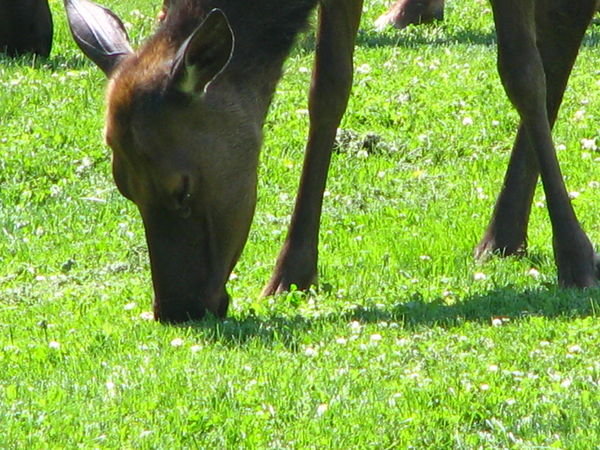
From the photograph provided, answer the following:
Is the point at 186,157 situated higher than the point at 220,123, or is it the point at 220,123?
the point at 220,123

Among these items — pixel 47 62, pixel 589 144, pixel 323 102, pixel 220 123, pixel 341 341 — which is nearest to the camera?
pixel 341 341

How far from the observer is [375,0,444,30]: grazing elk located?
14.0m

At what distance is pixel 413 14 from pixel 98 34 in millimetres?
7578

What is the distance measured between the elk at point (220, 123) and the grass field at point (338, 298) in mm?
219

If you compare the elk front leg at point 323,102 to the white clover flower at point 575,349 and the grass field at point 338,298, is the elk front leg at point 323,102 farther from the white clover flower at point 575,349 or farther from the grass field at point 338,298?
the white clover flower at point 575,349

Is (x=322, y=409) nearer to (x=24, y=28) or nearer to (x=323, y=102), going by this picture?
(x=323, y=102)

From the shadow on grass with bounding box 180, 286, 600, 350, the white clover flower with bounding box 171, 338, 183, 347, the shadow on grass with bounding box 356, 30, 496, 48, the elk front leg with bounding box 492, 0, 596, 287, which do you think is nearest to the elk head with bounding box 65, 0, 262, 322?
the shadow on grass with bounding box 180, 286, 600, 350

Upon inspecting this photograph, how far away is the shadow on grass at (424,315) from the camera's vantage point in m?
6.09

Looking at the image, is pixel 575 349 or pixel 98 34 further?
pixel 98 34

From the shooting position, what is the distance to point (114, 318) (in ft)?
22.0

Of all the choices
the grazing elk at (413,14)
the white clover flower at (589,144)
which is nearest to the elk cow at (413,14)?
the grazing elk at (413,14)

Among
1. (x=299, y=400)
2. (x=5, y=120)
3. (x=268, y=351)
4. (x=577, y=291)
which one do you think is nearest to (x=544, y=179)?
(x=577, y=291)

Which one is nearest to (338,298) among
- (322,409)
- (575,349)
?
(575,349)

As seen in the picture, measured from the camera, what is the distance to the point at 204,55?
6.07 metres
